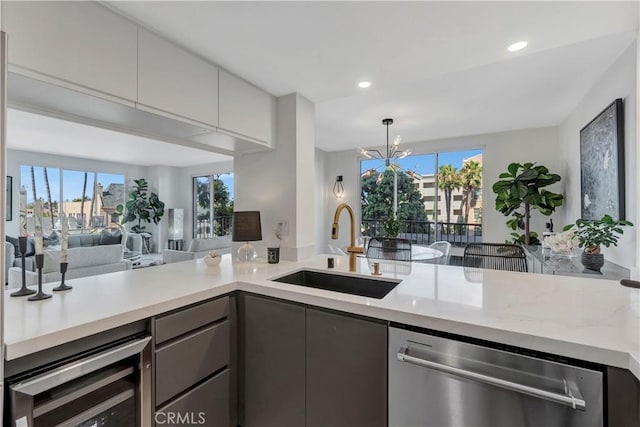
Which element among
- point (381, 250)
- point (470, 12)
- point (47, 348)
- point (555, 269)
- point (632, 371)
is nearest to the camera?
point (632, 371)

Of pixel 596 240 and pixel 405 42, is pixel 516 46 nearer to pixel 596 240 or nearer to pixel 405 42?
pixel 405 42

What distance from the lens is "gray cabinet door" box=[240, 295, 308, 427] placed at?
4.56ft

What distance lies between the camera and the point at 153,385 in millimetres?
1206

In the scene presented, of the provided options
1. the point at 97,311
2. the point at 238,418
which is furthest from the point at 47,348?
the point at 238,418

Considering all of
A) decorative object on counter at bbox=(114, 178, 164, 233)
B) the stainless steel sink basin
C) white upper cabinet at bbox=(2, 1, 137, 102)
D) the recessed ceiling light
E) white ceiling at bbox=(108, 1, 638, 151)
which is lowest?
the stainless steel sink basin

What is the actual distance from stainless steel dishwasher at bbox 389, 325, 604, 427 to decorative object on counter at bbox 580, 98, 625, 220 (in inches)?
87.3

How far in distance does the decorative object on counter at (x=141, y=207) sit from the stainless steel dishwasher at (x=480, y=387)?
26.0 ft

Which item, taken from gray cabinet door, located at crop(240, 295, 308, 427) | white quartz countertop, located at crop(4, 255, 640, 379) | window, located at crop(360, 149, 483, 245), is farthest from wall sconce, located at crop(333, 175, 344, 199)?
gray cabinet door, located at crop(240, 295, 308, 427)

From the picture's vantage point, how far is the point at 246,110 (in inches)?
83.5

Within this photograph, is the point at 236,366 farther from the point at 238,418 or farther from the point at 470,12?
the point at 470,12

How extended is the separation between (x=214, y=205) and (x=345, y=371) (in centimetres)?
711

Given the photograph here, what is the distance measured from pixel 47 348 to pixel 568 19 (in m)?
2.69

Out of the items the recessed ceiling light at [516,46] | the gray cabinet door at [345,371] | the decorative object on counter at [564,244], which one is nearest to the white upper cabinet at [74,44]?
the gray cabinet door at [345,371]

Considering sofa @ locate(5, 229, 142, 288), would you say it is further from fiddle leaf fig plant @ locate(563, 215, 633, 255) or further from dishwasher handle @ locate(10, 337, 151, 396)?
fiddle leaf fig plant @ locate(563, 215, 633, 255)
